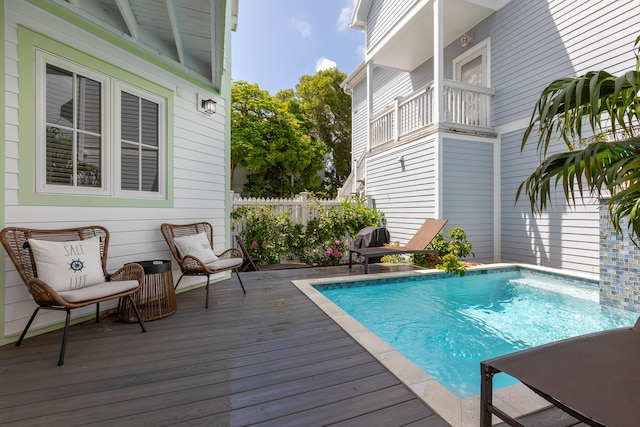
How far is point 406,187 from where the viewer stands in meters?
7.16

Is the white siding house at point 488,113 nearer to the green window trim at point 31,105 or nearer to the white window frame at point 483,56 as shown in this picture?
the white window frame at point 483,56

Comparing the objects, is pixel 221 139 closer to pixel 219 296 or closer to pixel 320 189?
pixel 219 296

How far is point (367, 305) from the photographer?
4207mm

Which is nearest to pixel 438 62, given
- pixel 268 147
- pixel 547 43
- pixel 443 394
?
pixel 547 43

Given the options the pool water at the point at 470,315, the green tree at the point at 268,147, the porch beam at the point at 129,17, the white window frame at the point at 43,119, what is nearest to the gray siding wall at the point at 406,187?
the pool water at the point at 470,315

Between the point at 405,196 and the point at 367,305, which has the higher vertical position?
the point at 405,196

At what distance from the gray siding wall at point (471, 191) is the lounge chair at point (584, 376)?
4.90 metres

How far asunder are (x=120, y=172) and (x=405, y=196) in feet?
18.5

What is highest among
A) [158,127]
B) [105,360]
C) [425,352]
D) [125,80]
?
[125,80]

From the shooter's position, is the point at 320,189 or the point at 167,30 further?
the point at 320,189

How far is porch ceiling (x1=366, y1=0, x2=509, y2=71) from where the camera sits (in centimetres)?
661

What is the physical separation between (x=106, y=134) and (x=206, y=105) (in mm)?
1542

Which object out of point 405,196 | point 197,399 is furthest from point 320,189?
point 197,399

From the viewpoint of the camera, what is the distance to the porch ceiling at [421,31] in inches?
260
